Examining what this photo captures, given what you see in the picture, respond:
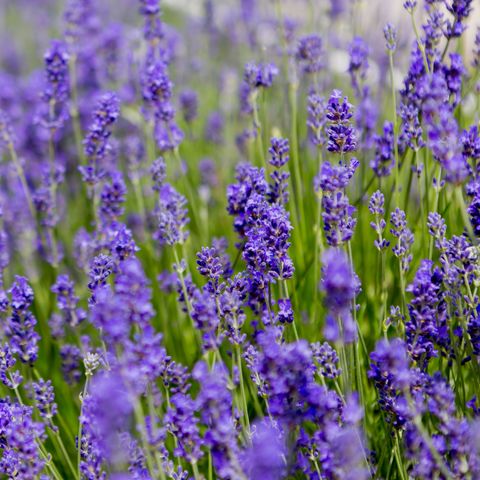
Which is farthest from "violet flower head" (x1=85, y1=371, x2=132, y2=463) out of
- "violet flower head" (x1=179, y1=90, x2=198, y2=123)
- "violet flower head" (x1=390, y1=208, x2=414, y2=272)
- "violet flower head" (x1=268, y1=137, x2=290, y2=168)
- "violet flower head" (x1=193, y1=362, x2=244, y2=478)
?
"violet flower head" (x1=179, y1=90, x2=198, y2=123)

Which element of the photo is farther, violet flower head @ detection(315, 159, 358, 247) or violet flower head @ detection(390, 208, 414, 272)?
violet flower head @ detection(390, 208, 414, 272)

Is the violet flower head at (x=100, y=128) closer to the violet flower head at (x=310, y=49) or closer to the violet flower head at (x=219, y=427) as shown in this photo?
the violet flower head at (x=310, y=49)

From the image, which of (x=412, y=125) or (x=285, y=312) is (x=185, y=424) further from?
(x=412, y=125)

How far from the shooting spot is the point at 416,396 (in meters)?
1.76

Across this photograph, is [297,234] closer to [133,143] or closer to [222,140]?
[133,143]

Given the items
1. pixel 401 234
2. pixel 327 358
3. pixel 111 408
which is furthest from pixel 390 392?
pixel 111 408

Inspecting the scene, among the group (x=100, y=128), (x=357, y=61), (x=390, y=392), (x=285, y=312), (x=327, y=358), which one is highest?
(x=357, y=61)

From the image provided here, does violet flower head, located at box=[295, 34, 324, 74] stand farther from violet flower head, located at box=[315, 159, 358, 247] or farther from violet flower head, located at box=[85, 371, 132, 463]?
violet flower head, located at box=[85, 371, 132, 463]

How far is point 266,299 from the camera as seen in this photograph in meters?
2.13

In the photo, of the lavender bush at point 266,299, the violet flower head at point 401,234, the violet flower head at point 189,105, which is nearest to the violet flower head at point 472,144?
the lavender bush at point 266,299

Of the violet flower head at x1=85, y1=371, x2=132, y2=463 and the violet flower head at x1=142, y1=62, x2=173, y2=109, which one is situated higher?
the violet flower head at x1=142, y1=62, x2=173, y2=109

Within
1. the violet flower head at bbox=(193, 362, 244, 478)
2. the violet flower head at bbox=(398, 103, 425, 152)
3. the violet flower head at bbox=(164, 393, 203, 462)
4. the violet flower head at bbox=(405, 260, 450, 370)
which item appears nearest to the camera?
the violet flower head at bbox=(193, 362, 244, 478)

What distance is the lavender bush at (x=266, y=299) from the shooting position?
5.10 feet

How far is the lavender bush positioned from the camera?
61.2 inches
